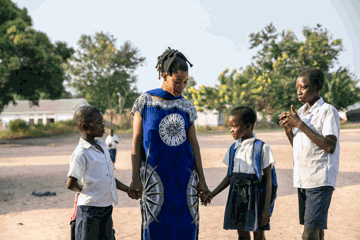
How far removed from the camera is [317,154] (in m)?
2.93

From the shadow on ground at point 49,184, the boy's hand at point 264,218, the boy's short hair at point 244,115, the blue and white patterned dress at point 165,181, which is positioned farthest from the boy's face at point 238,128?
the shadow on ground at point 49,184

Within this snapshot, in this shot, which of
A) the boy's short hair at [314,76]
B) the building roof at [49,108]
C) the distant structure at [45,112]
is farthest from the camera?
the building roof at [49,108]

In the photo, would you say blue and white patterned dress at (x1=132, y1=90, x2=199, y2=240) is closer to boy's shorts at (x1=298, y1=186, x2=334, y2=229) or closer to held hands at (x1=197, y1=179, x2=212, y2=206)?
held hands at (x1=197, y1=179, x2=212, y2=206)

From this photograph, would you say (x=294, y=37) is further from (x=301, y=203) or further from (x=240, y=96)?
(x=301, y=203)

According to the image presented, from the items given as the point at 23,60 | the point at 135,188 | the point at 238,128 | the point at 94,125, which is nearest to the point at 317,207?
the point at 238,128

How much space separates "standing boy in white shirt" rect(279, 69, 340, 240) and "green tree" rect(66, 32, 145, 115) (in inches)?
1862

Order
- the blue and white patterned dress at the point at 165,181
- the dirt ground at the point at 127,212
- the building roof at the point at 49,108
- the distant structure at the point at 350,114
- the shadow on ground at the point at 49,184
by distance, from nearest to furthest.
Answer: the blue and white patterned dress at the point at 165,181 < the dirt ground at the point at 127,212 < the shadow on ground at the point at 49,184 < the distant structure at the point at 350,114 < the building roof at the point at 49,108

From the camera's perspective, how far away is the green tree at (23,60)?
2383 centimetres

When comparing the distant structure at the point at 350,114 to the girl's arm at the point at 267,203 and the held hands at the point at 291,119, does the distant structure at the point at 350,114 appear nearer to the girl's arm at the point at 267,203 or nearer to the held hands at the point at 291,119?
the held hands at the point at 291,119

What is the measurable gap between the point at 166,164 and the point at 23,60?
25.7 metres

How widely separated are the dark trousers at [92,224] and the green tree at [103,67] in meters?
47.4

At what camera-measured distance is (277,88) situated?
129 feet

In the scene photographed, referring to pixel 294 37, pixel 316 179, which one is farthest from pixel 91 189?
pixel 294 37

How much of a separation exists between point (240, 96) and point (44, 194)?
29.8m
